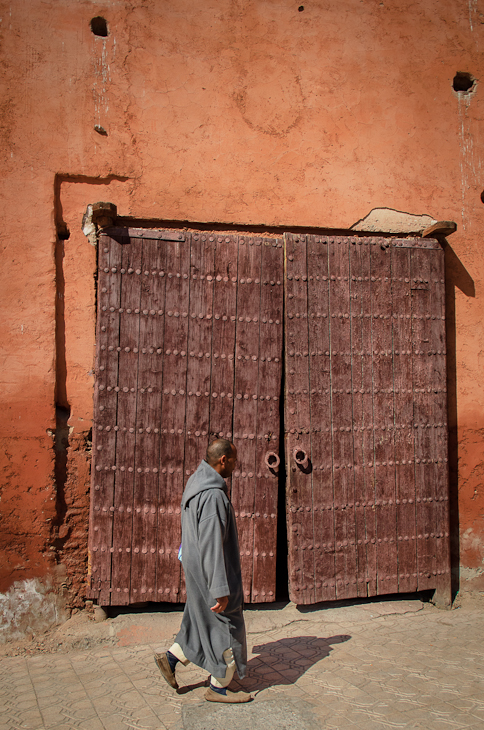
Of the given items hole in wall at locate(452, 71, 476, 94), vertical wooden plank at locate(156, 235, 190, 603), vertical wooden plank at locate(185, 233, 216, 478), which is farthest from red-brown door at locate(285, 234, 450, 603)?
hole in wall at locate(452, 71, 476, 94)

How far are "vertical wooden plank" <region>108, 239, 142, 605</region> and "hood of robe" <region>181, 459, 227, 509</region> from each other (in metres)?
0.98

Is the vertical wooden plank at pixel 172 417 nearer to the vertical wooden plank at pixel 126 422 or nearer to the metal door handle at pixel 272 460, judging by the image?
the vertical wooden plank at pixel 126 422

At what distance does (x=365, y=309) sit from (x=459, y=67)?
84.0 inches

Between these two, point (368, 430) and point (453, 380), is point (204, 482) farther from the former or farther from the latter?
point (453, 380)

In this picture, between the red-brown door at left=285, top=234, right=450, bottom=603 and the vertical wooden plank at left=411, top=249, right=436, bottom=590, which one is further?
the vertical wooden plank at left=411, top=249, right=436, bottom=590

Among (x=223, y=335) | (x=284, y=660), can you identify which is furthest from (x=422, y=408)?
(x=284, y=660)

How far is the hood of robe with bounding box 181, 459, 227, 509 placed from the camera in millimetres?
2545

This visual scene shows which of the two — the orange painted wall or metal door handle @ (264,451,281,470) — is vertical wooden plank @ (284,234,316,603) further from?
the orange painted wall

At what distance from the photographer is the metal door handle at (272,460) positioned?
3.61 metres

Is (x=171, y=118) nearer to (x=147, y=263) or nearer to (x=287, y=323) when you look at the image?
(x=147, y=263)

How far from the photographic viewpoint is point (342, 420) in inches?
147

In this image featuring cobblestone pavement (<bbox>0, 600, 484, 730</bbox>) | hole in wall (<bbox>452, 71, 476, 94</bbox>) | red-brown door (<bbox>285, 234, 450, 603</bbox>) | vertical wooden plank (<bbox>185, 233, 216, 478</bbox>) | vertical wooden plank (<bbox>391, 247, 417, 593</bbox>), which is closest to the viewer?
cobblestone pavement (<bbox>0, 600, 484, 730</bbox>)

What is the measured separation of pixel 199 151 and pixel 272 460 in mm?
2279

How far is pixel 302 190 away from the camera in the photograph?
12.8 feet
